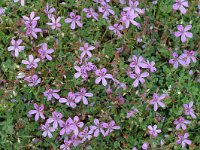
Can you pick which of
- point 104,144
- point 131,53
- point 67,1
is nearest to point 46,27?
point 67,1

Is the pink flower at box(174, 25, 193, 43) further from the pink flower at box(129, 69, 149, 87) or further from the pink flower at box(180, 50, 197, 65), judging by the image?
the pink flower at box(129, 69, 149, 87)

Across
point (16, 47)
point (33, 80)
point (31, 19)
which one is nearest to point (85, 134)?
point (33, 80)

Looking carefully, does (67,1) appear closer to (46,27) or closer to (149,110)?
(46,27)

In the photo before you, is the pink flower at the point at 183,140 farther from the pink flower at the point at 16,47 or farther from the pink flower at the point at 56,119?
the pink flower at the point at 16,47

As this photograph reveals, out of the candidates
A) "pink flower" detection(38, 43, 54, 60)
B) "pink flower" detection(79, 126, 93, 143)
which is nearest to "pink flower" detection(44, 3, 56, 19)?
"pink flower" detection(38, 43, 54, 60)

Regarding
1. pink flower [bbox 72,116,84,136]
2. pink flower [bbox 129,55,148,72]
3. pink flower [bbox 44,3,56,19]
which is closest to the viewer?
pink flower [bbox 72,116,84,136]

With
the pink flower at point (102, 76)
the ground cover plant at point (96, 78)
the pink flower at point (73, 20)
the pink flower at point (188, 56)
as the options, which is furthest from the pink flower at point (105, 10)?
the pink flower at point (188, 56)

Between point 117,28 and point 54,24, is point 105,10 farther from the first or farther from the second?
point 54,24
